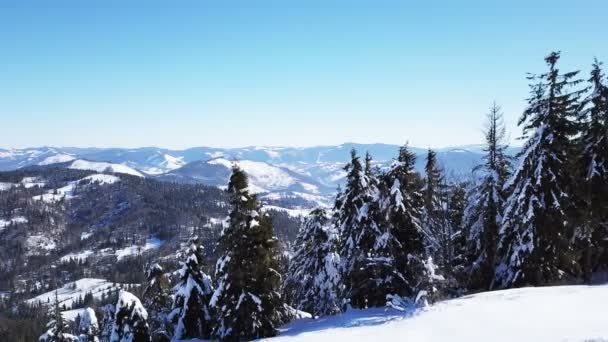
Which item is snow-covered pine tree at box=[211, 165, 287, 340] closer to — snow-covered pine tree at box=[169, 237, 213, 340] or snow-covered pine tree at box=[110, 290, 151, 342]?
snow-covered pine tree at box=[169, 237, 213, 340]

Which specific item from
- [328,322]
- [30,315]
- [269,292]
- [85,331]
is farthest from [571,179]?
[30,315]

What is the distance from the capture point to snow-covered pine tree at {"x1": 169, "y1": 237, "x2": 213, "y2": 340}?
32.1 metres

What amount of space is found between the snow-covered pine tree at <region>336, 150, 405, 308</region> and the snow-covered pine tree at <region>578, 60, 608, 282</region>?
12.3 metres

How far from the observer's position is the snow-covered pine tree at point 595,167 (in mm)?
27484

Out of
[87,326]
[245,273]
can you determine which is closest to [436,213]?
[245,273]

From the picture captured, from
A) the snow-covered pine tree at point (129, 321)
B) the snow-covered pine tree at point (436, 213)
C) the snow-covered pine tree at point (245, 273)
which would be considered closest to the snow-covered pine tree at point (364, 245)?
the snow-covered pine tree at point (436, 213)

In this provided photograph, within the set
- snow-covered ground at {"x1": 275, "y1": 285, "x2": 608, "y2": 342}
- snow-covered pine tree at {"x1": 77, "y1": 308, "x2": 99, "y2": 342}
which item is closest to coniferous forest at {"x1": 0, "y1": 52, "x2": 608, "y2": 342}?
snow-covered ground at {"x1": 275, "y1": 285, "x2": 608, "y2": 342}

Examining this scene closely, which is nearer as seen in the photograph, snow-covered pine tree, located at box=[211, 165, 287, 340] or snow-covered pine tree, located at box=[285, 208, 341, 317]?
snow-covered pine tree, located at box=[211, 165, 287, 340]

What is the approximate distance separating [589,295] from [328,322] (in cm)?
1264

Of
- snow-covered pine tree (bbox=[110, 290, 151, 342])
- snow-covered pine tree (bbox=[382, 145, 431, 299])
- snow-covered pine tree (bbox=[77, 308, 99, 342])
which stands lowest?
snow-covered pine tree (bbox=[77, 308, 99, 342])

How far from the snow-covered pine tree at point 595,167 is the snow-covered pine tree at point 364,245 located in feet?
40.4

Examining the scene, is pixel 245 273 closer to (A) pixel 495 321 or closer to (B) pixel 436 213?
(A) pixel 495 321

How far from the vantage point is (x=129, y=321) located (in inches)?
1217

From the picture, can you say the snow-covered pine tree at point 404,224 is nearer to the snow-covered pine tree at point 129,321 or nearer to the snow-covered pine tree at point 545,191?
the snow-covered pine tree at point 545,191
